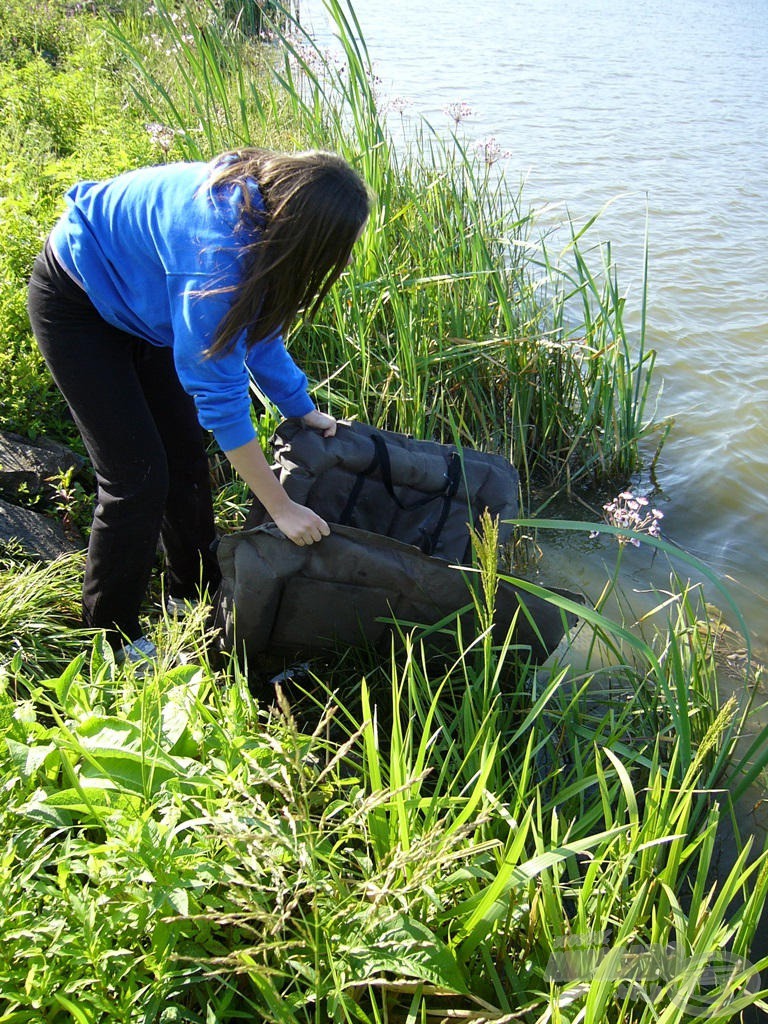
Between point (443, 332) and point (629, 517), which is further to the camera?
point (443, 332)

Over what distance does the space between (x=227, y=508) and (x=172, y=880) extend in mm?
1811

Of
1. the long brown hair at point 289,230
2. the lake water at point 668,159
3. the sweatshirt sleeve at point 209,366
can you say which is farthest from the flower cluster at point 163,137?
the sweatshirt sleeve at point 209,366

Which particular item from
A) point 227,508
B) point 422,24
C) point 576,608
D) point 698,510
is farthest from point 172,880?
point 422,24

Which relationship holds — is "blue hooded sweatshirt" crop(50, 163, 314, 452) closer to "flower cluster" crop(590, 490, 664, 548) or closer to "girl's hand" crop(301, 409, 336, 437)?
"girl's hand" crop(301, 409, 336, 437)

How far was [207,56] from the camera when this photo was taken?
3.37m

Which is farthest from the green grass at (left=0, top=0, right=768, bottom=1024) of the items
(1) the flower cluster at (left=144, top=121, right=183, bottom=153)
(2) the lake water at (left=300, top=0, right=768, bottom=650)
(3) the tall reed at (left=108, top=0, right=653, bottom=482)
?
(1) the flower cluster at (left=144, top=121, right=183, bottom=153)

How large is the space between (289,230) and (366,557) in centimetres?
86

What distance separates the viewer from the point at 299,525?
2.19 m

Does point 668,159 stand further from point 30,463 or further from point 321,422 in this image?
point 30,463

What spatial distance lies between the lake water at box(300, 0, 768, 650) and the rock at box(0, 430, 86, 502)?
1.96 m

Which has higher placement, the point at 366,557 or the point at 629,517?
the point at 366,557

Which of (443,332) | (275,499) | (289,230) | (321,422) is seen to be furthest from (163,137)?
(275,499)

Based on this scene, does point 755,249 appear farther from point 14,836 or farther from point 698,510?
point 14,836

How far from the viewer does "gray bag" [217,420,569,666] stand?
224 cm
